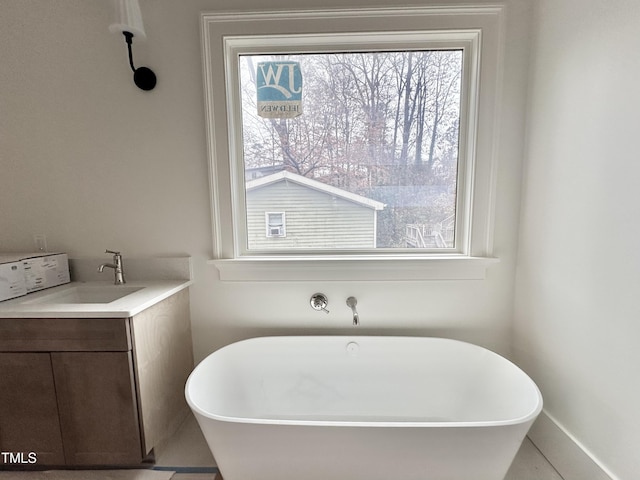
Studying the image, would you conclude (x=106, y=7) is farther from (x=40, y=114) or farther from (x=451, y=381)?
(x=451, y=381)

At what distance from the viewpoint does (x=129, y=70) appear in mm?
1471

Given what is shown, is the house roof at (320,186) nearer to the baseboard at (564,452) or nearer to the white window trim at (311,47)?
the white window trim at (311,47)

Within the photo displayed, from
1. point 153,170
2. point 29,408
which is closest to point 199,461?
point 29,408

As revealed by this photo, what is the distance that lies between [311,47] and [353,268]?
1.25 metres

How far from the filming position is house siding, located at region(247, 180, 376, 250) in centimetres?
163

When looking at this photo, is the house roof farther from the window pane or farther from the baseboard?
the baseboard

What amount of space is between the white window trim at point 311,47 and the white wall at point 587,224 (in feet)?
0.68

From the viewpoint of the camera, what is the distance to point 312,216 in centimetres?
164

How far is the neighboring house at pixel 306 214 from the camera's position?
1.62 m

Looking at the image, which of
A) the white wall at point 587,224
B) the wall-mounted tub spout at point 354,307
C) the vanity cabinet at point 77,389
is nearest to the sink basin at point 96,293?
the vanity cabinet at point 77,389

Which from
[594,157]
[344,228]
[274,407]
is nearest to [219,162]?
[344,228]

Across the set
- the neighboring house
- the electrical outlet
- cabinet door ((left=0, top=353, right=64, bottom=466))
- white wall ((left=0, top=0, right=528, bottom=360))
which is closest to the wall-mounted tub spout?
white wall ((left=0, top=0, right=528, bottom=360))

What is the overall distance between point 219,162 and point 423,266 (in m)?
1.29

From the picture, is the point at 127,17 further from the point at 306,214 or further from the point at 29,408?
the point at 29,408
